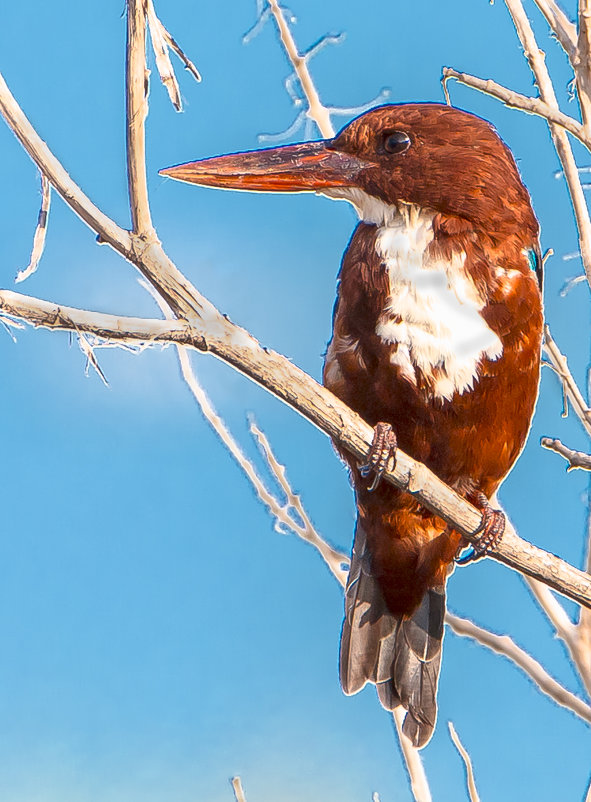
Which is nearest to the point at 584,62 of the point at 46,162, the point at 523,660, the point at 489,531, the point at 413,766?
the point at 489,531

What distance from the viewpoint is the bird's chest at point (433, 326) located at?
5.44 ft

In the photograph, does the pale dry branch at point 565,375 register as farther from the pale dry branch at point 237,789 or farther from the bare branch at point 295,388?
the pale dry branch at point 237,789

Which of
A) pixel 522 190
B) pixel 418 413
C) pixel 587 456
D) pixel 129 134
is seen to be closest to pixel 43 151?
pixel 129 134

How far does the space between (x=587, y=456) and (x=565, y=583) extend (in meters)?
0.24

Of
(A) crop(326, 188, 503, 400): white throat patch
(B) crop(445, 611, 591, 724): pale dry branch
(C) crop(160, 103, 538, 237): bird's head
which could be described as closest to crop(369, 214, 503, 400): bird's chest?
(A) crop(326, 188, 503, 400): white throat patch

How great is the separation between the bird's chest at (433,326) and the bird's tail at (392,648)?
1.51 ft

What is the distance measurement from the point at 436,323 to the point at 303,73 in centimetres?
71

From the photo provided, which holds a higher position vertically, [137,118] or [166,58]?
[166,58]

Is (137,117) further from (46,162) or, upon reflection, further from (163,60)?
(163,60)

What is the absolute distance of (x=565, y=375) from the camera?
1916 millimetres

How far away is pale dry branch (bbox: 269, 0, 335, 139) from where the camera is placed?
1991 mm

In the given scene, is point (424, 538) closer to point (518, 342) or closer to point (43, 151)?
point (518, 342)

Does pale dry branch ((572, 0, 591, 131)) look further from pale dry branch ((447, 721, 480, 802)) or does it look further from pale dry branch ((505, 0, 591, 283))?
pale dry branch ((447, 721, 480, 802))

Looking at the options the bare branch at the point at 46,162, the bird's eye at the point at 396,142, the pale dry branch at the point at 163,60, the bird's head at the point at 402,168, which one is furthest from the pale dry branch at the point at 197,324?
the bird's eye at the point at 396,142
